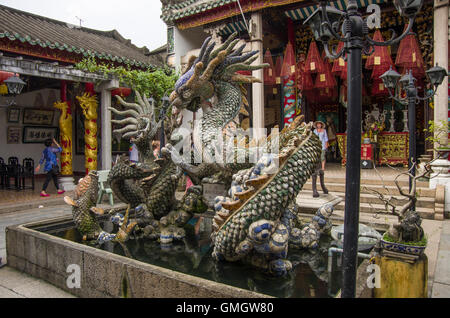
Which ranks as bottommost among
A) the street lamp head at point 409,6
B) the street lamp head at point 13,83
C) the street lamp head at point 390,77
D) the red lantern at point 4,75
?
the street lamp head at point 409,6

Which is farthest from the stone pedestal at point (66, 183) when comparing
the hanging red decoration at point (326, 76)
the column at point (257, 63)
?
the hanging red decoration at point (326, 76)

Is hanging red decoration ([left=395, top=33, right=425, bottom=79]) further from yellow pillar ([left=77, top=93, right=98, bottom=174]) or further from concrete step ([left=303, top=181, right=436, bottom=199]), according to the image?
yellow pillar ([left=77, top=93, right=98, bottom=174])

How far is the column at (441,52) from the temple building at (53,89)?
8.51 meters

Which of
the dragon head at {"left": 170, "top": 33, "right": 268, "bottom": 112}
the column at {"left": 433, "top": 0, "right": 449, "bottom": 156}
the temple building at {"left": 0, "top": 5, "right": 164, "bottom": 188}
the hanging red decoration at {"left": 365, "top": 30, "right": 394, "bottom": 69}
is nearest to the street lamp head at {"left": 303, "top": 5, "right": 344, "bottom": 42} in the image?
the dragon head at {"left": 170, "top": 33, "right": 268, "bottom": 112}

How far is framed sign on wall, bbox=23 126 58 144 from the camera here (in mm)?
12484

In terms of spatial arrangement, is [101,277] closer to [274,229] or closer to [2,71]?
[274,229]

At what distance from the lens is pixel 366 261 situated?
2705mm

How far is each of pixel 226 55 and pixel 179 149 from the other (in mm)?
1264

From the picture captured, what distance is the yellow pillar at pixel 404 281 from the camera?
2320mm

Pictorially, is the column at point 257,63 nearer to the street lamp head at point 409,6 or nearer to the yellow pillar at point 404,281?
the street lamp head at point 409,6

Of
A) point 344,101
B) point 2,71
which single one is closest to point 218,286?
point 2,71

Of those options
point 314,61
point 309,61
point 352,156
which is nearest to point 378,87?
point 314,61

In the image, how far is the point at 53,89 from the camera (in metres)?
13.1

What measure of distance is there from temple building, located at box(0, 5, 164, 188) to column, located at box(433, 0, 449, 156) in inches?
335
